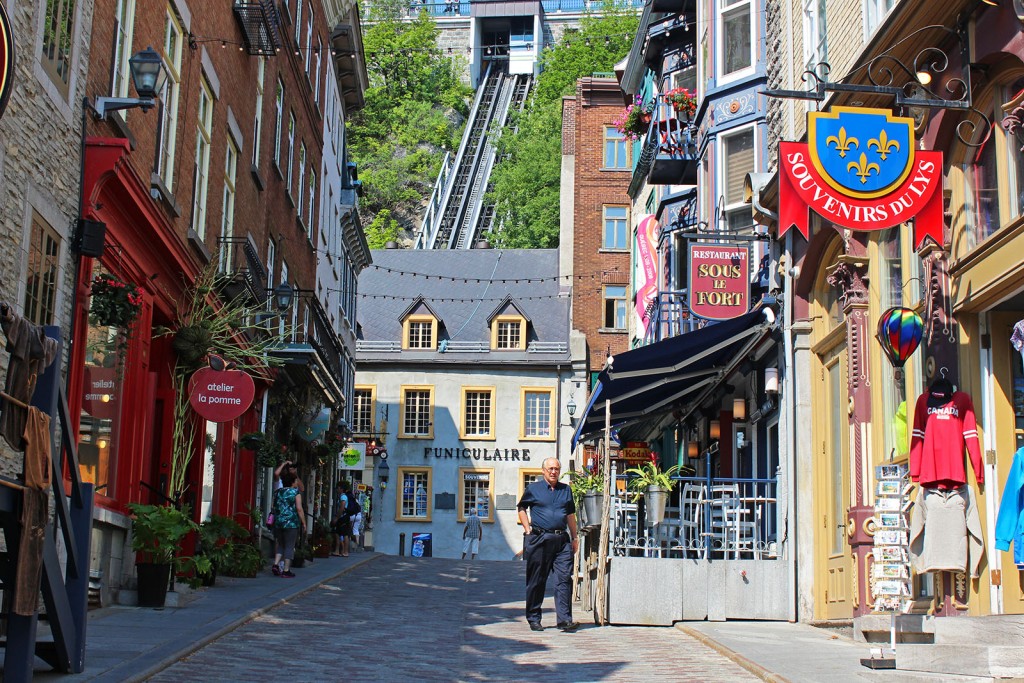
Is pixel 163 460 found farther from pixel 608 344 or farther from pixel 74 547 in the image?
pixel 608 344

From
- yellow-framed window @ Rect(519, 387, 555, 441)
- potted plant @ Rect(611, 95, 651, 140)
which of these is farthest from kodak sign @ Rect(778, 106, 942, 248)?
yellow-framed window @ Rect(519, 387, 555, 441)

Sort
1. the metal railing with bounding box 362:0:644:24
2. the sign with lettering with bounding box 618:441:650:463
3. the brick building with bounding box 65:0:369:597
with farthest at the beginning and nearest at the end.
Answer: the metal railing with bounding box 362:0:644:24 < the sign with lettering with bounding box 618:441:650:463 < the brick building with bounding box 65:0:369:597

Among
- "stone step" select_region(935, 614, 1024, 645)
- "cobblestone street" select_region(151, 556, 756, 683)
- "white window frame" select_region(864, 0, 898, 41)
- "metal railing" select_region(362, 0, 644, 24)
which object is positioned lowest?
"cobblestone street" select_region(151, 556, 756, 683)

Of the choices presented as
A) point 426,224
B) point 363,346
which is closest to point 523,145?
point 426,224

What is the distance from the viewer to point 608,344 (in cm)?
4638

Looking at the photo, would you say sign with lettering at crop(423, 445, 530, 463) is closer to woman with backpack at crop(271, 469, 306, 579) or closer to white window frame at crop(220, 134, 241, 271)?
white window frame at crop(220, 134, 241, 271)

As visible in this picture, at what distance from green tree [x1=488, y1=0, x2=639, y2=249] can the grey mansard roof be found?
10.7 metres

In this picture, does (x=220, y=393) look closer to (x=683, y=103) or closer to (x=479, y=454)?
(x=683, y=103)

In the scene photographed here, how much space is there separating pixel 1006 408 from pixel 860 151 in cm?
217

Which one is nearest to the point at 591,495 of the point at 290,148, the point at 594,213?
the point at 290,148

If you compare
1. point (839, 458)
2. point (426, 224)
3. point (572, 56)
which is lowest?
point (839, 458)

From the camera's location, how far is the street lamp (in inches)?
503

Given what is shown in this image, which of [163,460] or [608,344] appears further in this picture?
[608,344]

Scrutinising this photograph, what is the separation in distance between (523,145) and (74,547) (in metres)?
65.0
